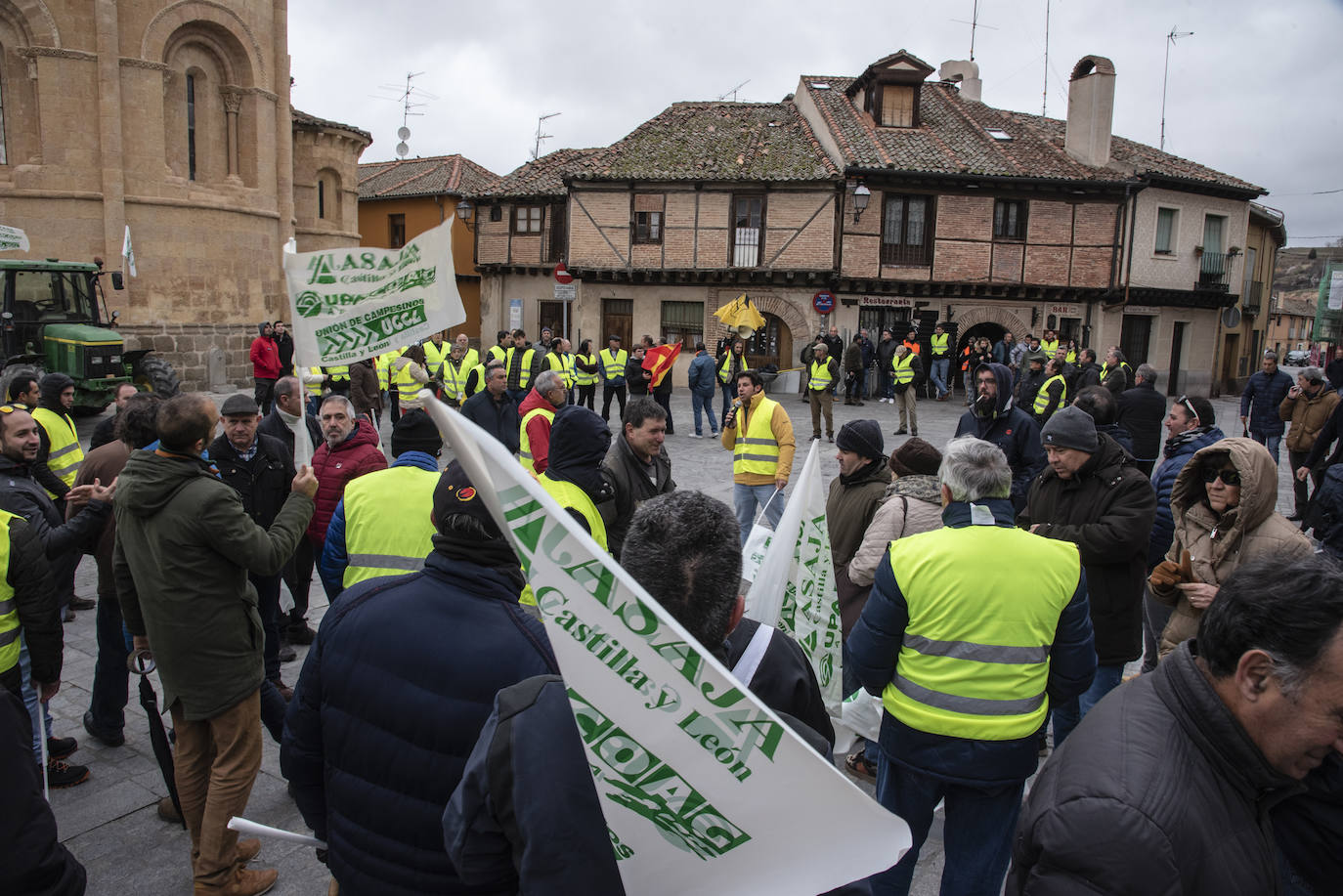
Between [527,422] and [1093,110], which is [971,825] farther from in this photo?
[1093,110]

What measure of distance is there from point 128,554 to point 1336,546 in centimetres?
524

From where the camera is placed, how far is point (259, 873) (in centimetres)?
342

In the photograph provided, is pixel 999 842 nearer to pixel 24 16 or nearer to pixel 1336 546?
pixel 1336 546

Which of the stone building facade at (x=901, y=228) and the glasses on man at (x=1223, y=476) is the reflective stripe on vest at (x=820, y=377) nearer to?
the stone building facade at (x=901, y=228)

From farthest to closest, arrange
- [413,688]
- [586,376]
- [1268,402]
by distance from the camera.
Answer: [586,376] → [1268,402] → [413,688]

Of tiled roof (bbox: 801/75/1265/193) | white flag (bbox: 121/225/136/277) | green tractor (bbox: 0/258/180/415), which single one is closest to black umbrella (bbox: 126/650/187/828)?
green tractor (bbox: 0/258/180/415)

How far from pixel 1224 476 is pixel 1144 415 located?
6.60m

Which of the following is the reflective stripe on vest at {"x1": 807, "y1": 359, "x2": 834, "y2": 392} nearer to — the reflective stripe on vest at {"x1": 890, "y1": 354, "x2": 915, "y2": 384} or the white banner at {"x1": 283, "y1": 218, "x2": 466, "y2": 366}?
the reflective stripe on vest at {"x1": 890, "y1": 354, "x2": 915, "y2": 384}

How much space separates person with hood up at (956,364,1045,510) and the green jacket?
15.4ft

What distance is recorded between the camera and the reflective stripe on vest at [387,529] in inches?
140

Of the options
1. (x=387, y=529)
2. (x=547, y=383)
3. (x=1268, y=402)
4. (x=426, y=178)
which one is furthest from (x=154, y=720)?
(x=426, y=178)

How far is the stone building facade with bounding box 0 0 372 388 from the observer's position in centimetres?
2028

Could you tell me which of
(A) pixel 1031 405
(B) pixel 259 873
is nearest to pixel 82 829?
(B) pixel 259 873

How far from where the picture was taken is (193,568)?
10.3ft
